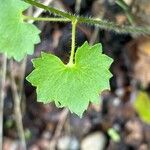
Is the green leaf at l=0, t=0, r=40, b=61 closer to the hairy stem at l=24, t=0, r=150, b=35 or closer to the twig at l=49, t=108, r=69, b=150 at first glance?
the hairy stem at l=24, t=0, r=150, b=35

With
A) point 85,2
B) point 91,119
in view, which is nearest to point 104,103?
point 91,119

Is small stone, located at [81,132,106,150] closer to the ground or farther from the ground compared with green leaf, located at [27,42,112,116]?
closer to the ground

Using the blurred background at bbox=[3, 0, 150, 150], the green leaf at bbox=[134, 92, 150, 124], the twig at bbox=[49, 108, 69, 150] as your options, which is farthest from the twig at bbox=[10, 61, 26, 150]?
the green leaf at bbox=[134, 92, 150, 124]

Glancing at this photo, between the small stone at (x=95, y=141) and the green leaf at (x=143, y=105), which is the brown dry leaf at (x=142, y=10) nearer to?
the green leaf at (x=143, y=105)

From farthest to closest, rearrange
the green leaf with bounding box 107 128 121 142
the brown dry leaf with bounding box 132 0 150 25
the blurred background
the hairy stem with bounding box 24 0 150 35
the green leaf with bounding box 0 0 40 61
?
1. the green leaf with bounding box 107 128 121 142
2. the blurred background
3. the brown dry leaf with bounding box 132 0 150 25
4. the green leaf with bounding box 0 0 40 61
5. the hairy stem with bounding box 24 0 150 35

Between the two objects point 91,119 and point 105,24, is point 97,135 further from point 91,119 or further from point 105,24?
point 105,24

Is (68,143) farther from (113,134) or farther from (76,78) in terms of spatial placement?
(76,78)

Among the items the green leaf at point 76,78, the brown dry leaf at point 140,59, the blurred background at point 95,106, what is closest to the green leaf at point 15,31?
the green leaf at point 76,78

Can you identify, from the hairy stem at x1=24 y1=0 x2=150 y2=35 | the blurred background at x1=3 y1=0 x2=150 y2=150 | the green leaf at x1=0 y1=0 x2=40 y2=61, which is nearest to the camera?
the hairy stem at x1=24 y1=0 x2=150 y2=35
